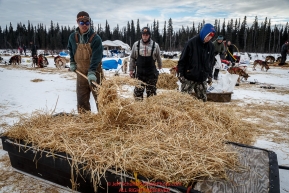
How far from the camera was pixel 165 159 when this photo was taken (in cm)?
192

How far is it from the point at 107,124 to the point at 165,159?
95 cm

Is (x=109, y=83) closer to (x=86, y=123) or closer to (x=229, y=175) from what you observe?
(x=86, y=123)

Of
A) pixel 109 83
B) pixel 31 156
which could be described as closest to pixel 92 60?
pixel 109 83

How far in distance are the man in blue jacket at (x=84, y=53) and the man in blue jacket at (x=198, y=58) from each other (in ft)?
5.13

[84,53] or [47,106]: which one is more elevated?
[84,53]

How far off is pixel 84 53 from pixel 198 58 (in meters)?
2.00

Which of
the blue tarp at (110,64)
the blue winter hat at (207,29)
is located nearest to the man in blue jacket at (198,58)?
the blue winter hat at (207,29)

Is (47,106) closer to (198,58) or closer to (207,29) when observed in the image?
(198,58)

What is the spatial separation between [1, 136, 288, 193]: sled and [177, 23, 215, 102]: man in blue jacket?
1.79 meters

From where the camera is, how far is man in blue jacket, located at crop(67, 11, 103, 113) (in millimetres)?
3205

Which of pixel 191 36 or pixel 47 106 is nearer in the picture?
pixel 47 106

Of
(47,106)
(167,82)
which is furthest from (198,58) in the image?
(167,82)

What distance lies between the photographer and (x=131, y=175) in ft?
5.75

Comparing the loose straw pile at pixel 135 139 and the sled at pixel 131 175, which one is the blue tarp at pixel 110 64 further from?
the sled at pixel 131 175
